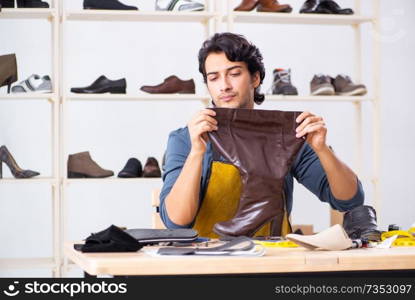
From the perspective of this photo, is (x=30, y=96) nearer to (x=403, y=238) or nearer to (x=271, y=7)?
(x=271, y=7)

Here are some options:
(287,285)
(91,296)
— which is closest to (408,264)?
(287,285)

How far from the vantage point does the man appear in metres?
2.18

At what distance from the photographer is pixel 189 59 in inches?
198

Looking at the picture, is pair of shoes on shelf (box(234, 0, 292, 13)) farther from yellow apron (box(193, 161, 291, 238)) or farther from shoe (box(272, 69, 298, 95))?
yellow apron (box(193, 161, 291, 238))

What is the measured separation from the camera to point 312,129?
213cm

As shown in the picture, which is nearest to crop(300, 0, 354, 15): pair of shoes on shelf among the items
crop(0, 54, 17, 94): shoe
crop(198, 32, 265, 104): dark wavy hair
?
crop(0, 54, 17, 94): shoe

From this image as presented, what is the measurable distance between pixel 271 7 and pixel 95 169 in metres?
1.36

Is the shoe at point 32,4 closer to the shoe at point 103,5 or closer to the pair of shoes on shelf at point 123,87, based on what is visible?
the shoe at point 103,5

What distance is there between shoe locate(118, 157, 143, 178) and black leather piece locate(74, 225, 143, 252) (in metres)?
2.55

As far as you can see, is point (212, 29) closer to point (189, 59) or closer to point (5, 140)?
point (189, 59)

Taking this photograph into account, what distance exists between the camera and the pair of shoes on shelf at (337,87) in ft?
14.3

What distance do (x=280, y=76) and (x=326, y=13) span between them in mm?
468

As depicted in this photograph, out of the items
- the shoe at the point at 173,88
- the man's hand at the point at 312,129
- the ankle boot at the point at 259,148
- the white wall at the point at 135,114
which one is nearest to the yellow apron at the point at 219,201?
the ankle boot at the point at 259,148

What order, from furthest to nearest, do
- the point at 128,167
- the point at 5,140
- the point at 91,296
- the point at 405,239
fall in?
the point at 5,140, the point at 128,167, the point at 405,239, the point at 91,296
